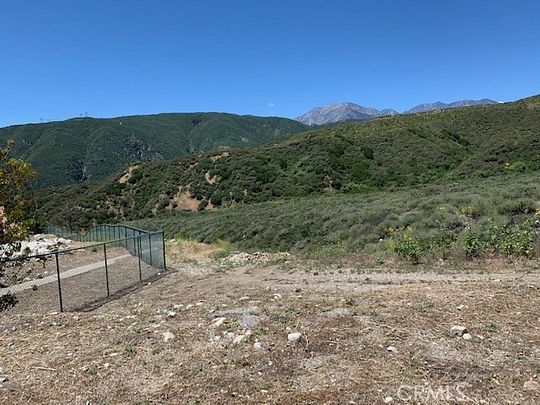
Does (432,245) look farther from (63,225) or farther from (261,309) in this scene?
(63,225)

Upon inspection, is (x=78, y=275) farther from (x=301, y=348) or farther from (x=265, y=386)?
(x=265, y=386)

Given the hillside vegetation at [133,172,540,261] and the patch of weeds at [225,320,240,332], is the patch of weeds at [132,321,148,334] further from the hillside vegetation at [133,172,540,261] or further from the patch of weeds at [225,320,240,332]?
the hillside vegetation at [133,172,540,261]

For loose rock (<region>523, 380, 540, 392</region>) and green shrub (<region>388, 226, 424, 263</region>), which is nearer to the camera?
loose rock (<region>523, 380, 540, 392</region>)

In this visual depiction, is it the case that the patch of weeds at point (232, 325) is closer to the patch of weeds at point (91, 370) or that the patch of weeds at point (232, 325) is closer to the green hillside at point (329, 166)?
the patch of weeds at point (91, 370)

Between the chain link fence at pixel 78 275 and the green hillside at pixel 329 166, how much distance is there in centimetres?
2950

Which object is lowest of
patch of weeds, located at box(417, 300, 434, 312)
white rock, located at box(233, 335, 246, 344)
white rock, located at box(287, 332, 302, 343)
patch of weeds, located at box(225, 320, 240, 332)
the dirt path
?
the dirt path

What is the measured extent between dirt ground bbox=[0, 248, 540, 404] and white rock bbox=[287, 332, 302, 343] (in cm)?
5

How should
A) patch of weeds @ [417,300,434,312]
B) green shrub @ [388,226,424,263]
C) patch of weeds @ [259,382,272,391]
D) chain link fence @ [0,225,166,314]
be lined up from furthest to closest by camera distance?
green shrub @ [388,226,424,263] → chain link fence @ [0,225,166,314] → patch of weeds @ [417,300,434,312] → patch of weeds @ [259,382,272,391]

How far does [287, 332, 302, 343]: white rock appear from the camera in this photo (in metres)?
6.41

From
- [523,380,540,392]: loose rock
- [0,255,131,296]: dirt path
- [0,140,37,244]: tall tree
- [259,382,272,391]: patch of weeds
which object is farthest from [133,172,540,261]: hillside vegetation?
[0,140,37,244]: tall tree

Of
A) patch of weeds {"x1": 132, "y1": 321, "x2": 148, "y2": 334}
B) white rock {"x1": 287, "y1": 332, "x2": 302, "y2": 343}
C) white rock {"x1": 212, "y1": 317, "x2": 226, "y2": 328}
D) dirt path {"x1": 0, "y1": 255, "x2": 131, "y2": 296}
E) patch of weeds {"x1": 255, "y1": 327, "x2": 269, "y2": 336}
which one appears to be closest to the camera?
white rock {"x1": 287, "y1": 332, "x2": 302, "y2": 343}

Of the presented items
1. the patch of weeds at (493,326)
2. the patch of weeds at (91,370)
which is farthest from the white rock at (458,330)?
the patch of weeds at (91,370)

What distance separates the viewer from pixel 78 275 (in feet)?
54.6

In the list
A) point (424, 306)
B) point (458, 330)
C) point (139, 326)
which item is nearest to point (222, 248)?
point (139, 326)
